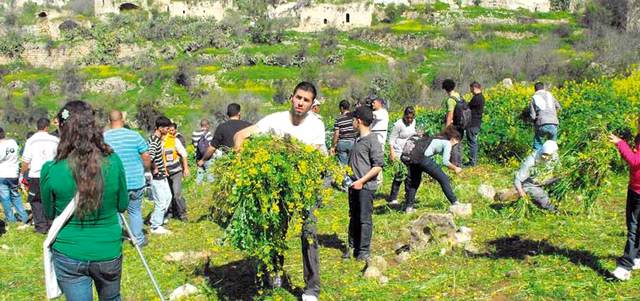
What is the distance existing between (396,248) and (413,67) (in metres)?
38.6

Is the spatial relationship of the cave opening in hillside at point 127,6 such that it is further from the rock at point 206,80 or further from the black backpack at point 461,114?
the black backpack at point 461,114

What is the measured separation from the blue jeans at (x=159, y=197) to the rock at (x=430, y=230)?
365 cm

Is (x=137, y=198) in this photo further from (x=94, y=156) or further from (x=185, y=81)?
(x=185, y=81)

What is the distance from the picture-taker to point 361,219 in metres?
6.21

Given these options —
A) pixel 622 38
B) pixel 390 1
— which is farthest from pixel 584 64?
pixel 390 1

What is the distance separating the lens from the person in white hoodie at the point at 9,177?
9094 millimetres

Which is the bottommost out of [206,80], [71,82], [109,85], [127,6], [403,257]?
[109,85]

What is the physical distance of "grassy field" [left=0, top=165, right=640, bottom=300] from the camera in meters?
5.37

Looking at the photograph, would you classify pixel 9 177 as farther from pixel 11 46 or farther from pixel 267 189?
pixel 11 46

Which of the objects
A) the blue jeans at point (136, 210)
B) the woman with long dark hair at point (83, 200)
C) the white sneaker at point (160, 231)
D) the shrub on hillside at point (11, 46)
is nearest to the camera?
the woman with long dark hair at point (83, 200)

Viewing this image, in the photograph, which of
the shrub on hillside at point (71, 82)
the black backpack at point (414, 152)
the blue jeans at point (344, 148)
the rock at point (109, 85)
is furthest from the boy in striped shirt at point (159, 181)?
the shrub on hillside at point (71, 82)

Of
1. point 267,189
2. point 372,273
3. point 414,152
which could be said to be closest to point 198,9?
point 414,152

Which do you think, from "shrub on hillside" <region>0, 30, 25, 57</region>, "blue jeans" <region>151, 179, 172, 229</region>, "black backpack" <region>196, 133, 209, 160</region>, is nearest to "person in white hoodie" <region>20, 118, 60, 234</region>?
"blue jeans" <region>151, 179, 172, 229</region>

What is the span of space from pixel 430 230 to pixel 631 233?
2048 millimetres
